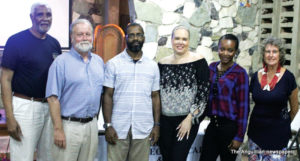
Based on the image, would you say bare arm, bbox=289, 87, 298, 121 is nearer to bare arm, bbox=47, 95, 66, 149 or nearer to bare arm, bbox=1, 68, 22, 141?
bare arm, bbox=47, 95, 66, 149

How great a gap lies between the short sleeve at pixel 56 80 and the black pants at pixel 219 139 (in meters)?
1.08

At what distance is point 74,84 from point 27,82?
0.38 meters

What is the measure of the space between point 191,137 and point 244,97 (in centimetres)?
46

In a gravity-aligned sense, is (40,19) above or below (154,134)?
above

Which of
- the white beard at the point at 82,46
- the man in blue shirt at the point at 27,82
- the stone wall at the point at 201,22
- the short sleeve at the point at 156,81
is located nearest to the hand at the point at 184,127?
the short sleeve at the point at 156,81

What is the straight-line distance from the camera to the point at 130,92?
2.12 metres

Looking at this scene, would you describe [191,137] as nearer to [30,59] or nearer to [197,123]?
[197,123]

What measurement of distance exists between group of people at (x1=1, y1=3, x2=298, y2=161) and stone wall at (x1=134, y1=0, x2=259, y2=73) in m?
1.41

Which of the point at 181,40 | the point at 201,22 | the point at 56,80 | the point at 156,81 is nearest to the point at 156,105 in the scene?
the point at 156,81

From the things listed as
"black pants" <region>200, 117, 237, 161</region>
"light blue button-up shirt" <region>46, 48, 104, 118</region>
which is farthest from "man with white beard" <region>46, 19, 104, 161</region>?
"black pants" <region>200, 117, 237, 161</region>

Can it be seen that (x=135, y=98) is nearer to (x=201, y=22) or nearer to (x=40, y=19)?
(x=40, y=19)

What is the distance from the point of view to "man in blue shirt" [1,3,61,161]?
83.4 inches

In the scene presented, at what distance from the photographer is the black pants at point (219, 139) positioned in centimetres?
224

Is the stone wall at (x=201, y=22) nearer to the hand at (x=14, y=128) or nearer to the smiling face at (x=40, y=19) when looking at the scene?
the smiling face at (x=40, y=19)
